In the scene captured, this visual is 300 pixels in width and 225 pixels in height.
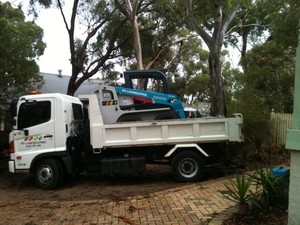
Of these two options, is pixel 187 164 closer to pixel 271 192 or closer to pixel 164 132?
pixel 164 132

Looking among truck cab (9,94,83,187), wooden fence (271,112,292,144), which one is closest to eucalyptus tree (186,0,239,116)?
wooden fence (271,112,292,144)

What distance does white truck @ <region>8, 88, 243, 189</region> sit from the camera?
10.2 metres

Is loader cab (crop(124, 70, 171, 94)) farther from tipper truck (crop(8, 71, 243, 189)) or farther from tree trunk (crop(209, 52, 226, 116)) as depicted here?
tree trunk (crop(209, 52, 226, 116))

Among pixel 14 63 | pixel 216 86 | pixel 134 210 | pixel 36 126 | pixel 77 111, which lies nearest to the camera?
pixel 134 210

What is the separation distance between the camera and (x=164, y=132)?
10.2m

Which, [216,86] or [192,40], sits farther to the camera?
[192,40]

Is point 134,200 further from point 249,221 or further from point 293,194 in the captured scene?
point 293,194

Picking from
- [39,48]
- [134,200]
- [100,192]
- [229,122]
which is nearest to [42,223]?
[134,200]

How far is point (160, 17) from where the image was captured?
22328mm

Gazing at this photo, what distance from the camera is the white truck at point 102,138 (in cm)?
1018

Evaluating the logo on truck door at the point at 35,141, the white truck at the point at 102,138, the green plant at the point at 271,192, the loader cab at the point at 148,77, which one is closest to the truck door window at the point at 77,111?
the white truck at the point at 102,138

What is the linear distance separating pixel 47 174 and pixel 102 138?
172 cm

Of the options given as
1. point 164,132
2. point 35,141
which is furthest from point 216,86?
point 35,141

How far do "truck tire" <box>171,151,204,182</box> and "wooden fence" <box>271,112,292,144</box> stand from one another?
212 inches
